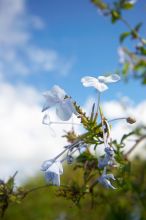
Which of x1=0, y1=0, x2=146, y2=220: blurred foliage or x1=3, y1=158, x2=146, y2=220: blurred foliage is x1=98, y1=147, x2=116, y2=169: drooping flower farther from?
x1=3, y1=158, x2=146, y2=220: blurred foliage

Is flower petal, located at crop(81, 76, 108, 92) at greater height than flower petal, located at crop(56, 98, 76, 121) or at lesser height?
greater

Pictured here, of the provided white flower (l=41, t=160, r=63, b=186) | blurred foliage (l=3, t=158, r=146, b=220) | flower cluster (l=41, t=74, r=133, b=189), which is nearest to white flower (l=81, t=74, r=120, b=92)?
flower cluster (l=41, t=74, r=133, b=189)

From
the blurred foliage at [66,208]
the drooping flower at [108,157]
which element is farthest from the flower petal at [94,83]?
the blurred foliage at [66,208]

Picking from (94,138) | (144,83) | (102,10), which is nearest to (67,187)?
(94,138)

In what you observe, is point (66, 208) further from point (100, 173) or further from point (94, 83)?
point (94, 83)

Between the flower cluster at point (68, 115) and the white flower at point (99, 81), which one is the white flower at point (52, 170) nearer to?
the flower cluster at point (68, 115)

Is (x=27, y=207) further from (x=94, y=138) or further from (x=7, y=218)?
(x=94, y=138)

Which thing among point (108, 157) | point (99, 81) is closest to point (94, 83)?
point (99, 81)
